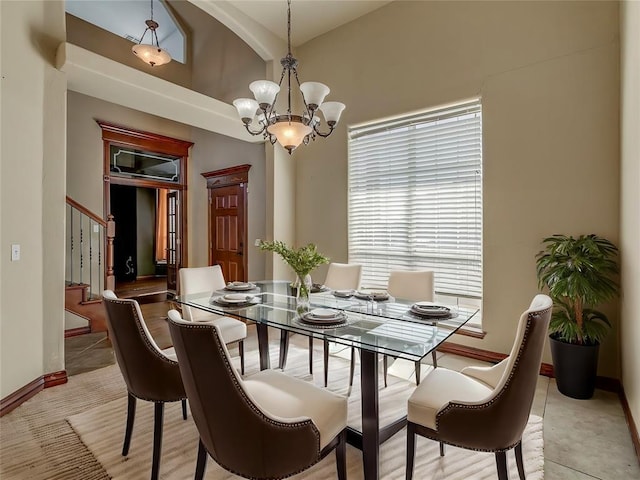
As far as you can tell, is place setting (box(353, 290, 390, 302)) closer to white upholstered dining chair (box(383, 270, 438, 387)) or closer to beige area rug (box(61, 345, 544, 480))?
white upholstered dining chair (box(383, 270, 438, 387))

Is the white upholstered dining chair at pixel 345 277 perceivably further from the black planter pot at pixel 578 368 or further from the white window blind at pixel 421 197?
the black planter pot at pixel 578 368

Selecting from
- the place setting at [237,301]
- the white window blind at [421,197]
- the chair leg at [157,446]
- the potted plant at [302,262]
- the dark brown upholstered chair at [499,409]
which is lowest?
the chair leg at [157,446]

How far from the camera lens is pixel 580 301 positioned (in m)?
2.53

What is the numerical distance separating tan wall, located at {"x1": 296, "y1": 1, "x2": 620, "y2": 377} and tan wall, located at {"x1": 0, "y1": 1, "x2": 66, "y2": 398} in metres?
3.05

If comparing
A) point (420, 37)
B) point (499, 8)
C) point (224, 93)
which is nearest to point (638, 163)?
point (499, 8)

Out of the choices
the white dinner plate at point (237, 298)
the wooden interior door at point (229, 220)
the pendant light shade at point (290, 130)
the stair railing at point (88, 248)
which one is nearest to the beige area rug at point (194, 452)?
the white dinner plate at point (237, 298)

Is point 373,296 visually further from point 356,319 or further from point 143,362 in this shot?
point 143,362

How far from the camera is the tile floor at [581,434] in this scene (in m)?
1.81

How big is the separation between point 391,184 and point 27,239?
11.3ft

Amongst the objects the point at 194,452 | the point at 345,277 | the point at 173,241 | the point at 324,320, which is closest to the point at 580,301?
the point at 345,277

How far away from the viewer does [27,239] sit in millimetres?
2611

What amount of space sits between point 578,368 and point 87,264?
574cm

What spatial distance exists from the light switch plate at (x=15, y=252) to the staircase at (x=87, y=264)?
73.3 inches

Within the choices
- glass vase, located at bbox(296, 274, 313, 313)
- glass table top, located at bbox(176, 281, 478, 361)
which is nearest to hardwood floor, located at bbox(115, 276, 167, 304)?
glass table top, located at bbox(176, 281, 478, 361)
